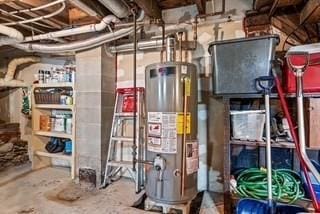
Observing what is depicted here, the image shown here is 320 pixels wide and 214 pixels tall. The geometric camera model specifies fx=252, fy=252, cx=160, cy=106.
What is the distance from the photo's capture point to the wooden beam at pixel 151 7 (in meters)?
2.56

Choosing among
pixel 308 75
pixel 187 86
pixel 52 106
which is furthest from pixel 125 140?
pixel 308 75

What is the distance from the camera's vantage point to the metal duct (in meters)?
2.38

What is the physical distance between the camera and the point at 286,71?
2.09m

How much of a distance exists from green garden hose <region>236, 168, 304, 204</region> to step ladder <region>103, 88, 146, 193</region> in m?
1.20

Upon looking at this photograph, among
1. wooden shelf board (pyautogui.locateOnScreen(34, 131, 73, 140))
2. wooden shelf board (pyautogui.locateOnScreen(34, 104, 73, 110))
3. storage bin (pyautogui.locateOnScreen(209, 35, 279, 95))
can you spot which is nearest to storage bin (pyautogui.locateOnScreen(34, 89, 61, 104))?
wooden shelf board (pyautogui.locateOnScreen(34, 104, 73, 110))

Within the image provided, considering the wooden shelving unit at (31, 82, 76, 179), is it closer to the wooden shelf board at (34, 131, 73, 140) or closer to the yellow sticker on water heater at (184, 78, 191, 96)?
the wooden shelf board at (34, 131, 73, 140)

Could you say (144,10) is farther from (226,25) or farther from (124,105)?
(124,105)

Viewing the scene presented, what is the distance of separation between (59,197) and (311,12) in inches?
126

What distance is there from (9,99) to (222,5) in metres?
4.19

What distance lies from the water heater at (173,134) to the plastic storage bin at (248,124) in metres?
0.41

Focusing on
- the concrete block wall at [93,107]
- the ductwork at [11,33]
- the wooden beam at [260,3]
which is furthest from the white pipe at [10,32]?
the wooden beam at [260,3]

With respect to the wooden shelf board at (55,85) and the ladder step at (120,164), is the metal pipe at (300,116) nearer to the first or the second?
the ladder step at (120,164)

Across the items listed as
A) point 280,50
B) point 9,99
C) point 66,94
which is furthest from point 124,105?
point 9,99

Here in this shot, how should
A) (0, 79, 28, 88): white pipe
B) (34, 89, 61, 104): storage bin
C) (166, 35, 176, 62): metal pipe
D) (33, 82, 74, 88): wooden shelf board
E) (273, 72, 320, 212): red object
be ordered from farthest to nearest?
(0, 79, 28, 88): white pipe
(34, 89, 61, 104): storage bin
(33, 82, 74, 88): wooden shelf board
(166, 35, 176, 62): metal pipe
(273, 72, 320, 212): red object
